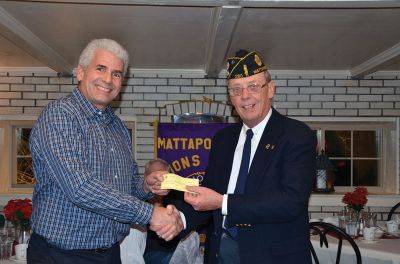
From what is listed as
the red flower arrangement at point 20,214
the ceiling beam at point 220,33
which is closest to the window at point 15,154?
the ceiling beam at point 220,33

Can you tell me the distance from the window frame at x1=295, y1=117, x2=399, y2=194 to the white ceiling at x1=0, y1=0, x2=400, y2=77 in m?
0.94

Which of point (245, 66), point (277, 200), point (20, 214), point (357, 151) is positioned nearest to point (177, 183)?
point (277, 200)

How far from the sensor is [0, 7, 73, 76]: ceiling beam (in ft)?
12.9

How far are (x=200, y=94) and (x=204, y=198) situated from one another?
423 cm

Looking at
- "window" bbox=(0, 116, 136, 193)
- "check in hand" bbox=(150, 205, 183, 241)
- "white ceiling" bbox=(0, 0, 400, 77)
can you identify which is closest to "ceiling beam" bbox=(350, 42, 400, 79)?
"white ceiling" bbox=(0, 0, 400, 77)

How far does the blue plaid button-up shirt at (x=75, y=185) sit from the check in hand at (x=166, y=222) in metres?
0.12

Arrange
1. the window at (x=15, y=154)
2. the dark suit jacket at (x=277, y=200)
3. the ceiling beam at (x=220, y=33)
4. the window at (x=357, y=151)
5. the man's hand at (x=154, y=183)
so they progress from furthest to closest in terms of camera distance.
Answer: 1. the window at (x=357, y=151)
2. the window at (x=15, y=154)
3. the ceiling beam at (x=220, y=33)
4. the man's hand at (x=154, y=183)
5. the dark suit jacket at (x=277, y=200)

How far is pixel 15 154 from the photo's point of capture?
261 inches

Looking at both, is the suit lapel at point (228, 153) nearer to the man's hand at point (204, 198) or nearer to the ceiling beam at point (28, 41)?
the man's hand at point (204, 198)

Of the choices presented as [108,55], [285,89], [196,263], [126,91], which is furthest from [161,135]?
[108,55]

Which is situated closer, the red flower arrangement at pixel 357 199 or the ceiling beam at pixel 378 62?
the red flower arrangement at pixel 357 199

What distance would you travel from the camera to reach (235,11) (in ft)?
11.6

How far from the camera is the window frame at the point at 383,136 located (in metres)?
6.58

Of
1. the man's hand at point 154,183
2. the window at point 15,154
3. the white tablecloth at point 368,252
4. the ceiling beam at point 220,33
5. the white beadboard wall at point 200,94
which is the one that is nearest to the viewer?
the man's hand at point 154,183
